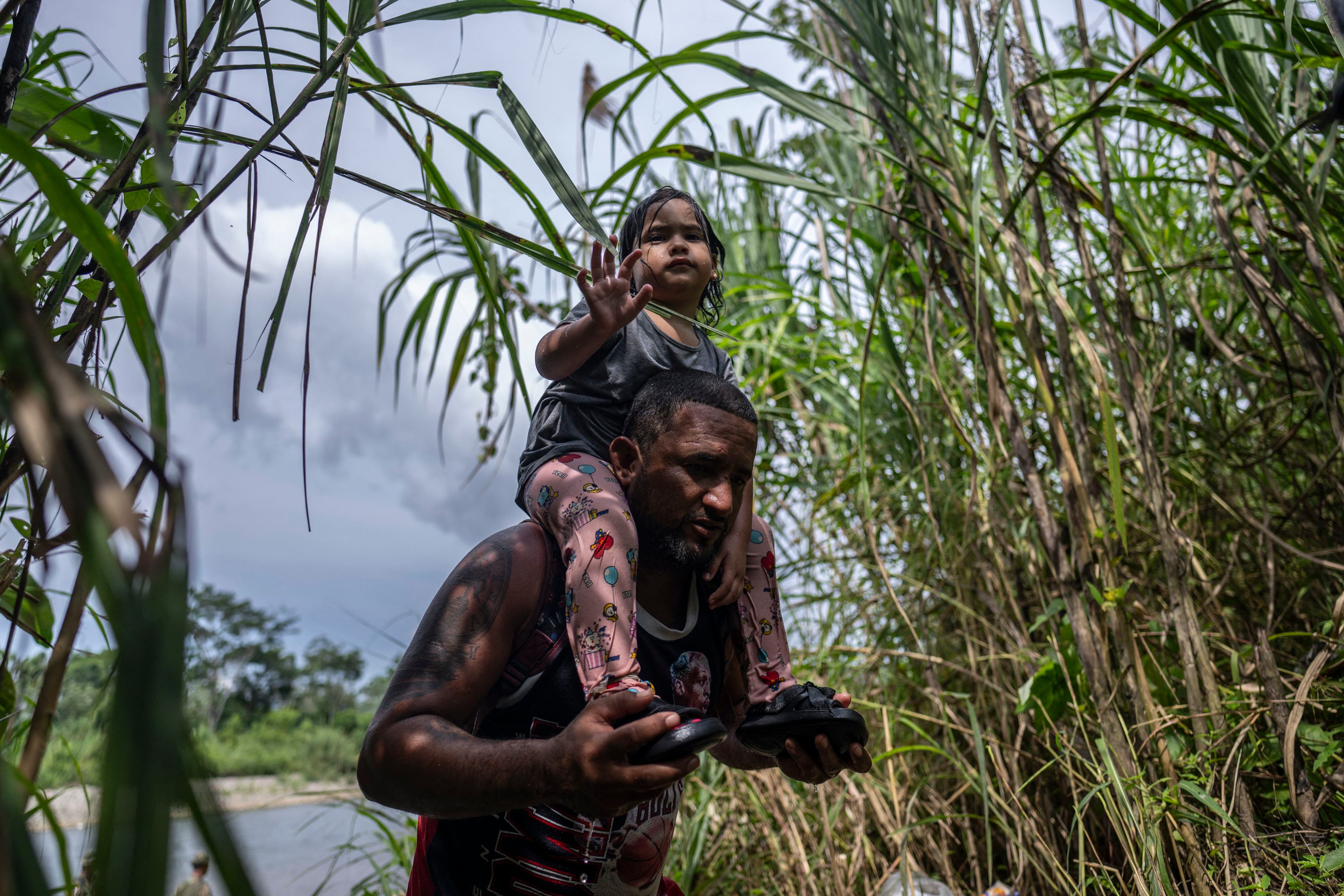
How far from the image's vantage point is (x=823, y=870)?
227 cm

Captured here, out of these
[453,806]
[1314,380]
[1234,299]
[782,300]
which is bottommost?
[453,806]

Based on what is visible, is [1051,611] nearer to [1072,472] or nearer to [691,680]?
[1072,472]

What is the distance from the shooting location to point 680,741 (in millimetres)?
942

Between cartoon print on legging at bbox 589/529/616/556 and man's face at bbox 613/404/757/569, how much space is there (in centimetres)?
11

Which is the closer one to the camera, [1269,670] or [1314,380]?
[1269,670]

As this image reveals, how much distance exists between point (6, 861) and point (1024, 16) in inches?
103

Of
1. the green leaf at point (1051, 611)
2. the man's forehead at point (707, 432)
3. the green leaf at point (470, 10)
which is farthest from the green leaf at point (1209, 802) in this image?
the green leaf at point (470, 10)

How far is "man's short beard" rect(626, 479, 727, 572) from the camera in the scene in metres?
1.35

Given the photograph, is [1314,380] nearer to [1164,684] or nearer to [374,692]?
[1164,684]

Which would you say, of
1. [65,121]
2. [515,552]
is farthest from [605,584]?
[65,121]

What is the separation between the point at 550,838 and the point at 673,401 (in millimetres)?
695

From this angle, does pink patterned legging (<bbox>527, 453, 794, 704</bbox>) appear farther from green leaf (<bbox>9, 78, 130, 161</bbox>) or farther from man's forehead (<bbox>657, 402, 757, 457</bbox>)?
green leaf (<bbox>9, 78, 130, 161</bbox>)

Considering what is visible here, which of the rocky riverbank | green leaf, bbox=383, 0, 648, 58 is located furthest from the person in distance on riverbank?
green leaf, bbox=383, 0, 648, 58

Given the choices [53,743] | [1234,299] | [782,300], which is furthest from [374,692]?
[1234,299]
